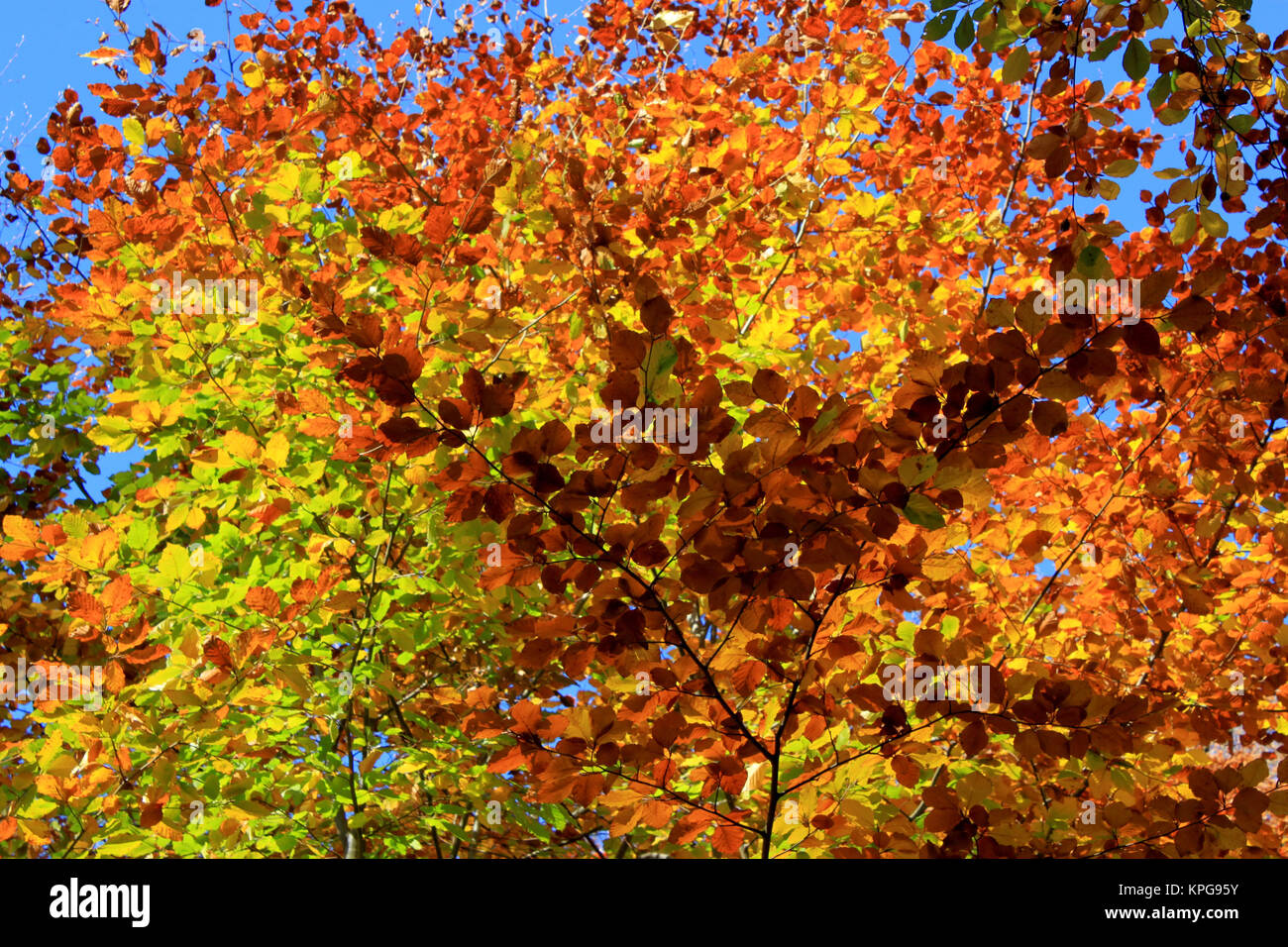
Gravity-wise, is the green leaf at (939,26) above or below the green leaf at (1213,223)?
above

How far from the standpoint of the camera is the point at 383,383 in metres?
2.05

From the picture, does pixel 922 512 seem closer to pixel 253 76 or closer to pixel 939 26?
pixel 939 26

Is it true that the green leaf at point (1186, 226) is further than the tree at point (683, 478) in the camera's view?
Yes

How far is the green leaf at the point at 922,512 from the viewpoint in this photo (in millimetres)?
2021

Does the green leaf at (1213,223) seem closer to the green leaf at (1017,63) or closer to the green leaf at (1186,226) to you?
the green leaf at (1186,226)
